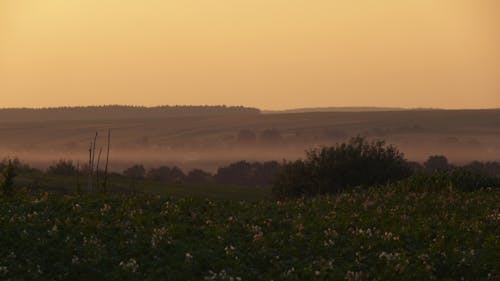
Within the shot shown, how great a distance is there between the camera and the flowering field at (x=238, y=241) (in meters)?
26.2

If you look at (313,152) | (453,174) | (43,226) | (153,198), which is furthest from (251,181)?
(43,226)

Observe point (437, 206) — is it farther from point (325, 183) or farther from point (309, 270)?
point (325, 183)

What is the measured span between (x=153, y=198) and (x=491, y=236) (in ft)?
48.6

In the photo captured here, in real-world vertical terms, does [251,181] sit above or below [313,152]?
below

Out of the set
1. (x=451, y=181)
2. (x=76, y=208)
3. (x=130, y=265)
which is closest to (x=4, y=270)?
(x=130, y=265)

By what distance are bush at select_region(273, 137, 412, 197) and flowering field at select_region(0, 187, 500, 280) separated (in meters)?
22.4

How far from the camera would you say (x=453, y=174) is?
49906mm

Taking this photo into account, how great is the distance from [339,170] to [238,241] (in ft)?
104

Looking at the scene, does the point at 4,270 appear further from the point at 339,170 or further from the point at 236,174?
the point at 236,174

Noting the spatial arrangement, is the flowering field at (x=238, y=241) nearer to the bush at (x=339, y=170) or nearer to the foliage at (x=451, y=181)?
the foliage at (x=451, y=181)

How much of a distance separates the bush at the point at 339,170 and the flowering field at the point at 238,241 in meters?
22.4

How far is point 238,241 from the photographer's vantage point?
29.8 meters

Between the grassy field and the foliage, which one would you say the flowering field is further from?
the grassy field

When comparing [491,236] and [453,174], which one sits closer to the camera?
[491,236]
